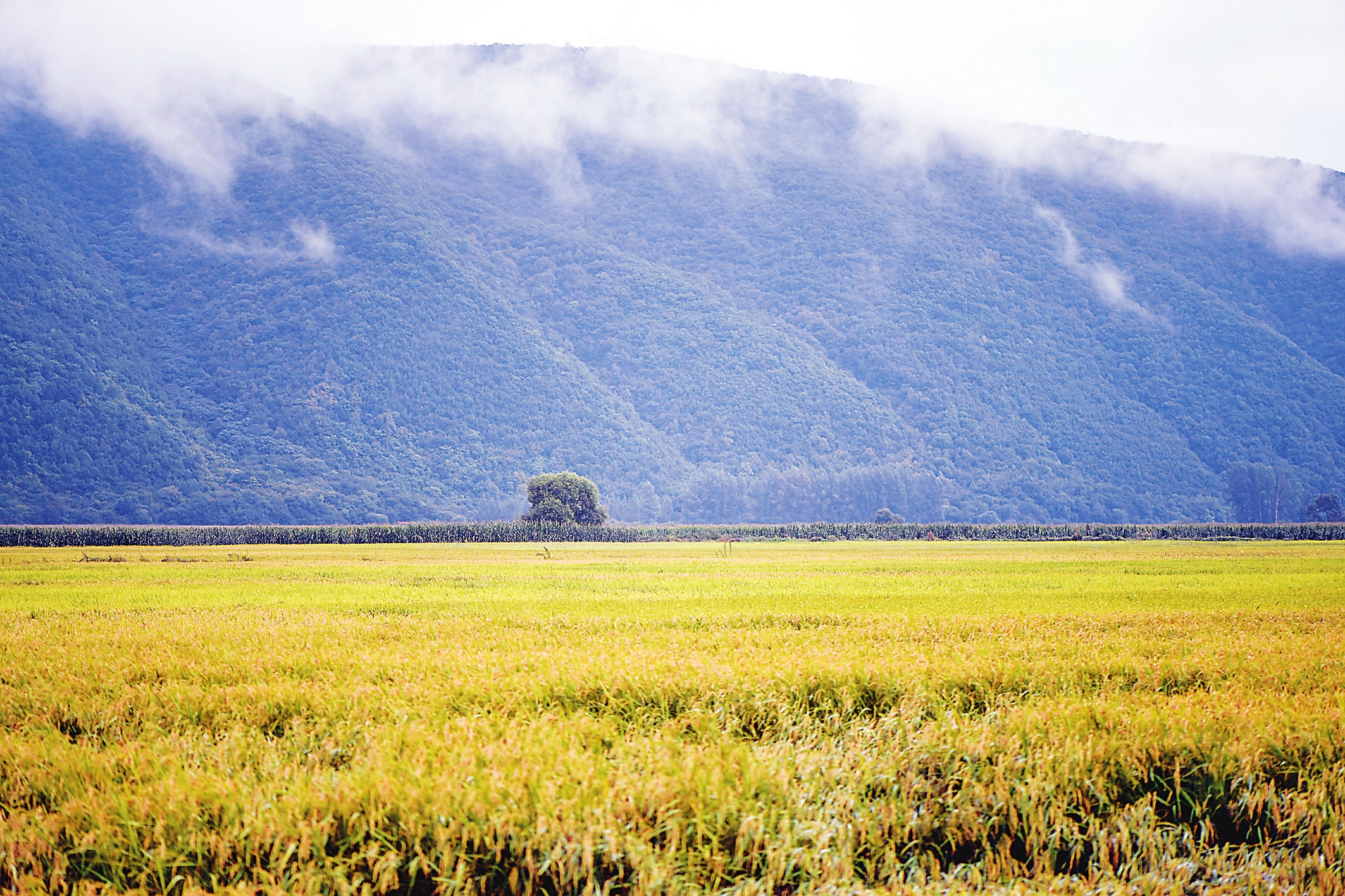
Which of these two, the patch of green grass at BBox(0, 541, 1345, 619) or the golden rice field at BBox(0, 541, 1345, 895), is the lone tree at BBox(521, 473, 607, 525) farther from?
the golden rice field at BBox(0, 541, 1345, 895)

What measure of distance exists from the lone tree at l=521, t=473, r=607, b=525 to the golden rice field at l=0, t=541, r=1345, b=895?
359ft

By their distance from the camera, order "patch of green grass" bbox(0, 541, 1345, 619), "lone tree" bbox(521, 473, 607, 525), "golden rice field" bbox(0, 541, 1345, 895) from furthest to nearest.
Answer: "lone tree" bbox(521, 473, 607, 525) → "patch of green grass" bbox(0, 541, 1345, 619) → "golden rice field" bbox(0, 541, 1345, 895)

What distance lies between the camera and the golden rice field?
13.1 feet

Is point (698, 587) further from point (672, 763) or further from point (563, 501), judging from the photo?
point (563, 501)

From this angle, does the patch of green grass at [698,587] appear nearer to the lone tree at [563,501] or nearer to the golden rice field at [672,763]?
the golden rice field at [672,763]

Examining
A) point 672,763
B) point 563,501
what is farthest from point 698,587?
point 563,501

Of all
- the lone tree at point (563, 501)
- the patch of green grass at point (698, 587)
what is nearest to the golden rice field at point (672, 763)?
the patch of green grass at point (698, 587)

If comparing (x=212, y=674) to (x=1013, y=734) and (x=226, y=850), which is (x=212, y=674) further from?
(x=1013, y=734)

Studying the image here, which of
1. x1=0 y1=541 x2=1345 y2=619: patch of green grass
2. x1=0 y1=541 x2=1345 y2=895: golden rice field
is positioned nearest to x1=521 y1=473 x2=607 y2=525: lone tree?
x1=0 y1=541 x2=1345 y2=619: patch of green grass

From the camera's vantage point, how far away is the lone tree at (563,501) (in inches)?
4683

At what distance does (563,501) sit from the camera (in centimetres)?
12181

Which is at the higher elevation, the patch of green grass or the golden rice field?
the golden rice field

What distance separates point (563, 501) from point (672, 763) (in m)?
118

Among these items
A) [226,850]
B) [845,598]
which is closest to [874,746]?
[226,850]
